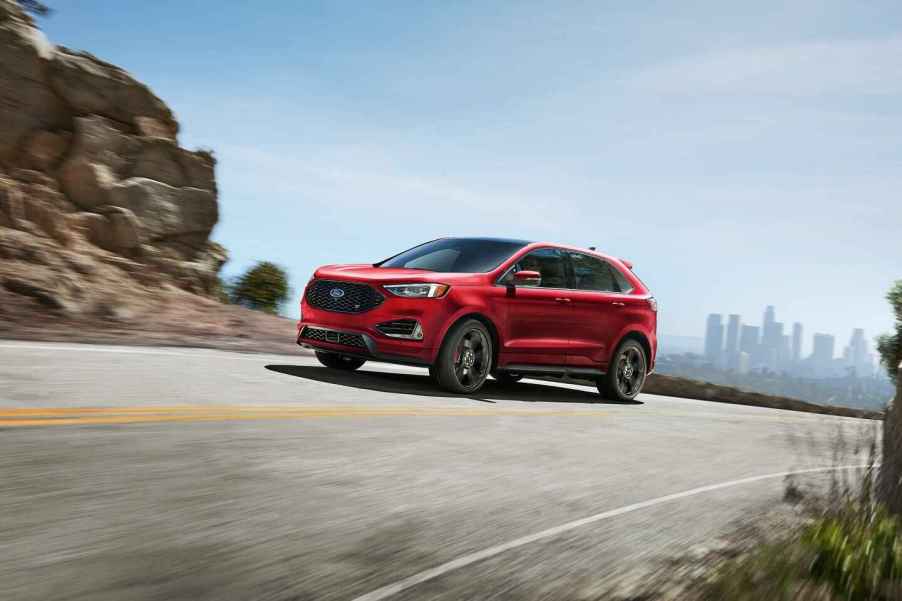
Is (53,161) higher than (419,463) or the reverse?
higher

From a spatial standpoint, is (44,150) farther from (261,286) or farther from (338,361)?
(338,361)

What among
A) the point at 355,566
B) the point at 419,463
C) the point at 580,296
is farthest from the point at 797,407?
the point at 355,566

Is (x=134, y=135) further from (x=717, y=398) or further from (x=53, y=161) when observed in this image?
(x=717, y=398)

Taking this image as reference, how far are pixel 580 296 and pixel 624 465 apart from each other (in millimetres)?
4874

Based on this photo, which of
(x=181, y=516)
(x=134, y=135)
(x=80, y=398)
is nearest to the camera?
(x=181, y=516)

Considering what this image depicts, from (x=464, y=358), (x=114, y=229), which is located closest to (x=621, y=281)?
(x=464, y=358)

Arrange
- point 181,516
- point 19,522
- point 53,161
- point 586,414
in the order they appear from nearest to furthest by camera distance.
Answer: point 19,522
point 181,516
point 586,414
point 53,161

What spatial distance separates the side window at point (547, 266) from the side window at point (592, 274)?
244mm

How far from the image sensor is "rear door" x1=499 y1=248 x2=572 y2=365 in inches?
444

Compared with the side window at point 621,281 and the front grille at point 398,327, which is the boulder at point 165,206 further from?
the front grille at point 398,327


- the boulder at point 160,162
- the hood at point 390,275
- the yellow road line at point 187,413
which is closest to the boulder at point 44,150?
the boulder at point 160,162

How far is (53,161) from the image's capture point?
21.0m

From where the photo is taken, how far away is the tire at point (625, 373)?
42.1 ft

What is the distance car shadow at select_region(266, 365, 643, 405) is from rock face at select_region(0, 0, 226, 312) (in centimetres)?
661
